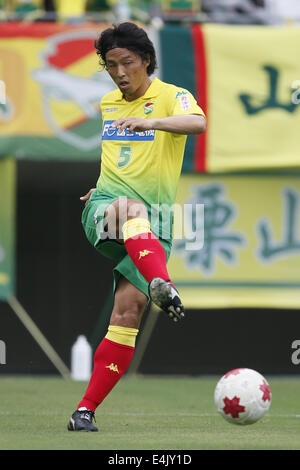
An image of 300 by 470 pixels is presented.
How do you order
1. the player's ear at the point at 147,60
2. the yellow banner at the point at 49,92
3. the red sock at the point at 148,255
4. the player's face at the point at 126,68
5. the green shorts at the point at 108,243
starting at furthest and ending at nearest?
1. the yellow banner at the point at 49,92
2. the player's ear at the point at 147,60
3. the player's face at the point at 126,68
4. the green shorts at the point at 108,243
5. the red sock at the point at 148,255

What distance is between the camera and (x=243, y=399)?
491cm

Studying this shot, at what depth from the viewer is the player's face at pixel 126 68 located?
527cm

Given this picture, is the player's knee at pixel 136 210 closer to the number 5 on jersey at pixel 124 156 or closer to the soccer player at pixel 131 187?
the soccer player at pixel 131 187

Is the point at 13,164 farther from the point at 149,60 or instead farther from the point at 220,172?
the point at 149,60

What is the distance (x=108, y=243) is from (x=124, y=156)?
1.58 ft

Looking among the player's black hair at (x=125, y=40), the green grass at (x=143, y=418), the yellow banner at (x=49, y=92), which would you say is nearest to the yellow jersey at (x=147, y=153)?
the player's black hair at (x=125, y=40)

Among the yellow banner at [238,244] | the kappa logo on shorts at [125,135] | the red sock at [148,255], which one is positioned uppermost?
the yellow banner at [238,244]

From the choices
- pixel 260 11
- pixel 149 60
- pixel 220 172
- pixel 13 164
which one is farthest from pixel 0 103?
pixel 149 60

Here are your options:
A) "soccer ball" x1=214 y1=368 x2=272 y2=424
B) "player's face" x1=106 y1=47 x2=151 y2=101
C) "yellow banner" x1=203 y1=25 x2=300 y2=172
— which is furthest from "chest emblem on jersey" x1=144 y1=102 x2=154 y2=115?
"yellow banner" x1=203 y1=25 x2=300 y2=172

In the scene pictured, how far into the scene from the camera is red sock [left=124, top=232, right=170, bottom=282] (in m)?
4.83

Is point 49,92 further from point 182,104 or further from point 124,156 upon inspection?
point 182,104

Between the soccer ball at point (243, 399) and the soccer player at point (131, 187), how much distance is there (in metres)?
0.56

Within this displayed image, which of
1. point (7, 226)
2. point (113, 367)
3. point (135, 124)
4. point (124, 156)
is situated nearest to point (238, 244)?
point (7, 226)

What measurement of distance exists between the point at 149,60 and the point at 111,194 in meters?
0.77
